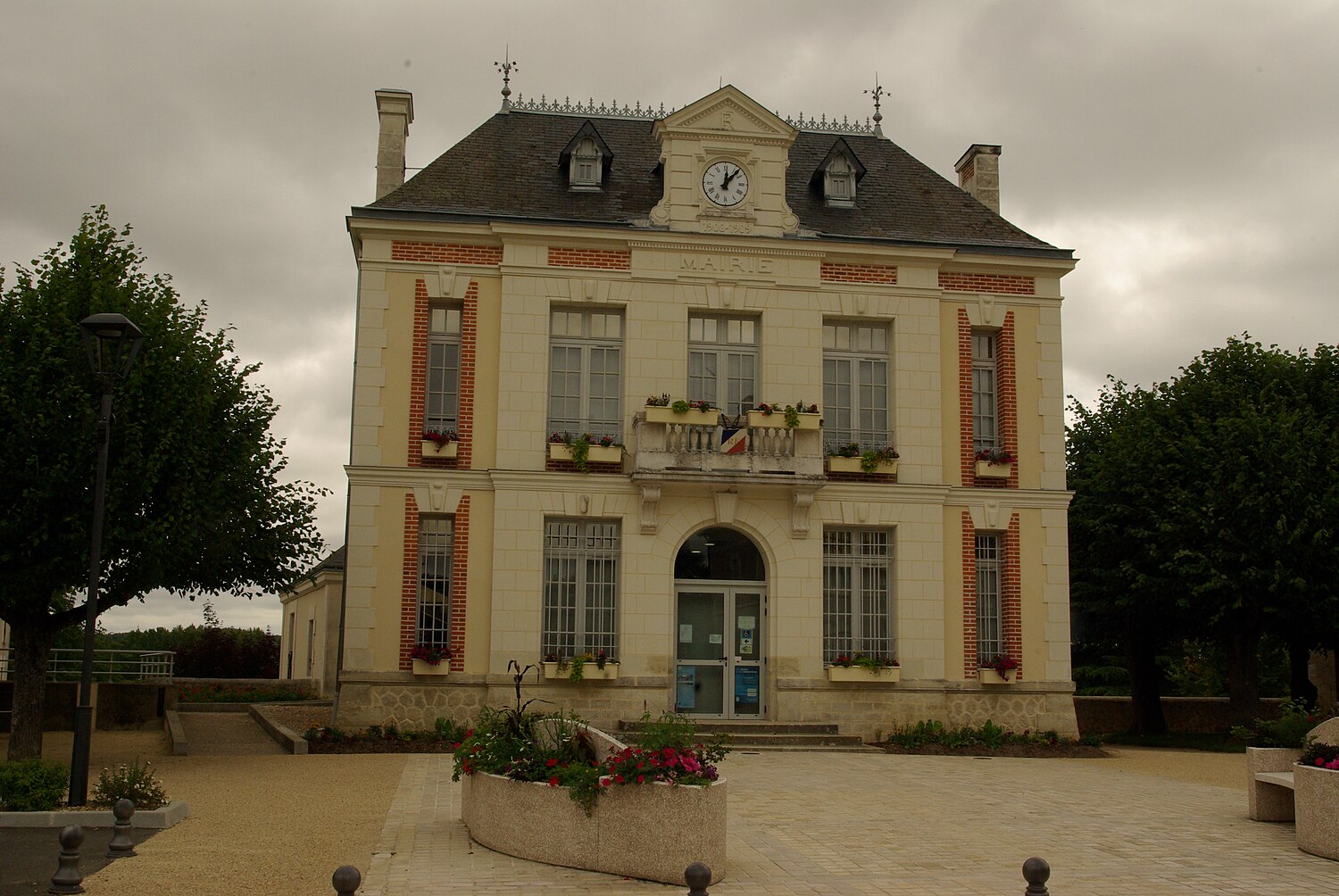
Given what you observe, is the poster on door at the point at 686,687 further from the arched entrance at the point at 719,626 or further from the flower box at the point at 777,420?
the flower box at the point at 777,420

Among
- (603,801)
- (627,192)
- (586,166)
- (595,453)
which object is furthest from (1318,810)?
(586,166)

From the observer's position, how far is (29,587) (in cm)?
1472

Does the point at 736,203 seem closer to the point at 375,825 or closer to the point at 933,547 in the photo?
the point at 933,547

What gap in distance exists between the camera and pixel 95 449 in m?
14.6

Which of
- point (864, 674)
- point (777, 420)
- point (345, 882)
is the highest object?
point (777, 420)

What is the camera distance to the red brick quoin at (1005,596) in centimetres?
2062

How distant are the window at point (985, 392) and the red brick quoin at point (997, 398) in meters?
0.10

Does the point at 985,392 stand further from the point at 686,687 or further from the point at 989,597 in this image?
the point at 686,687

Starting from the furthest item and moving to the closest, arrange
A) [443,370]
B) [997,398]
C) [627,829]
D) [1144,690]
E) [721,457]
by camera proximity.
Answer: [1144,690] < [997,398] < [443,370] < [721,457] < [627,829]

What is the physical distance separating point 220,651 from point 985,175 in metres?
23.6

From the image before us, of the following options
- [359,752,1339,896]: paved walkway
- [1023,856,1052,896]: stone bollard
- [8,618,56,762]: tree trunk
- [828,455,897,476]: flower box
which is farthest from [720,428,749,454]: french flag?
[1023,856,1052,896]: stone bollard

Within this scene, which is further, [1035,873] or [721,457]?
[721,457]

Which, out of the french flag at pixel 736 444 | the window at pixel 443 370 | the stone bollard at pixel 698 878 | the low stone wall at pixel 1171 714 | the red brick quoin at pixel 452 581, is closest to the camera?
the stone bollard at pixel 698 878

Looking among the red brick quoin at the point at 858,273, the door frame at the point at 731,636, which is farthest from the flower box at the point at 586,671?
the red brick quoin at the point at 858,273
